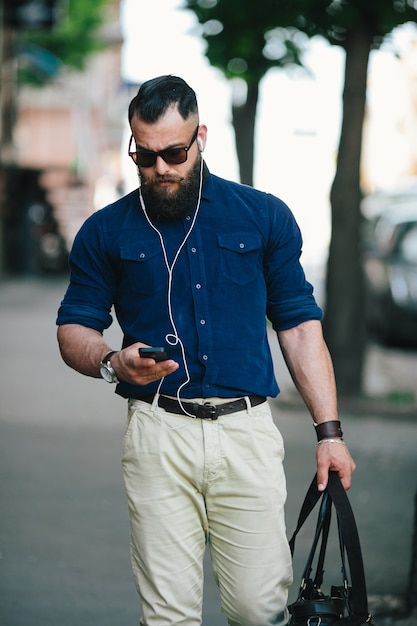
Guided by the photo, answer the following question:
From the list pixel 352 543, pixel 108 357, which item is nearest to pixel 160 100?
pixel 108 357

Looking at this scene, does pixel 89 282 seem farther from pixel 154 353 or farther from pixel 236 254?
pixel 154 353

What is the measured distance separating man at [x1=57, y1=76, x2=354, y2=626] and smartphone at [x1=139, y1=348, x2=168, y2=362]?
0.26 meters

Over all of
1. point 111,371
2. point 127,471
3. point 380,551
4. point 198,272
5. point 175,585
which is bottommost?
point 380,551

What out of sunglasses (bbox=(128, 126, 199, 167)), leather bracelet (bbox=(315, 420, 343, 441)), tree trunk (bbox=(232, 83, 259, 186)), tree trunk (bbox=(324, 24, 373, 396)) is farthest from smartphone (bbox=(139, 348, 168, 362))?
tree trunk (bbox=(232, 83, 259, 186))

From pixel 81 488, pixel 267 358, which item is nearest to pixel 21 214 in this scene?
pixel 81 488

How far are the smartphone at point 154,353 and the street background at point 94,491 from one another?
2.24m

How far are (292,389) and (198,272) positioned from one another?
26.7ft

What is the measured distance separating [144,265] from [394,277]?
1233cm

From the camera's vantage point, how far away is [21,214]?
3080cm

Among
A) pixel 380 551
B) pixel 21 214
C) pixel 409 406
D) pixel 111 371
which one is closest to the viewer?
pixel 111 371

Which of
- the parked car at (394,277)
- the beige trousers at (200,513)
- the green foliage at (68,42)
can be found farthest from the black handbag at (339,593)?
the green foliage at (68,42)

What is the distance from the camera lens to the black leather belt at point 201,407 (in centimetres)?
340

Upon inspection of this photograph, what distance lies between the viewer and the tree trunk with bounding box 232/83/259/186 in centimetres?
1920

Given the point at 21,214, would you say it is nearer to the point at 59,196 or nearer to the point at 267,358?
the point at 59,196
